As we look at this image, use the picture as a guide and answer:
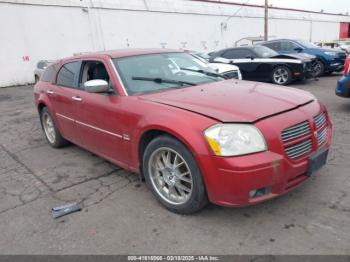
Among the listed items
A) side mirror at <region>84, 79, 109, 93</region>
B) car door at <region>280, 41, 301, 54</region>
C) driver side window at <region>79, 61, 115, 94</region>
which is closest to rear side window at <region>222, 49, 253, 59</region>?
car door at <region>280, 41, 301, 54</region>

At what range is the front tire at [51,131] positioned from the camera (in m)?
5.30

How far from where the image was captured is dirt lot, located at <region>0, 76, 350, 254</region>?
269 centimetres

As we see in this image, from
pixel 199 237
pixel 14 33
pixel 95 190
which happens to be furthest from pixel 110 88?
pixel 14 33

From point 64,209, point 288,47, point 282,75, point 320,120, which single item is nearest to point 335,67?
point 288,47

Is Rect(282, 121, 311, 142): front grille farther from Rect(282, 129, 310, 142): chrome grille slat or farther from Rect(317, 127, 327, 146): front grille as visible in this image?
Rect(317, 127, 327, 146): front grille

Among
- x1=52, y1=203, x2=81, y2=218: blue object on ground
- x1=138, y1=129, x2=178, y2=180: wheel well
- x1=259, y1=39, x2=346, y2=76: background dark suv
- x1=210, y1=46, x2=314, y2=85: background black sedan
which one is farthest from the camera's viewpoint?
x1=259, y1=39, x2=346, y2=76: background dark suv

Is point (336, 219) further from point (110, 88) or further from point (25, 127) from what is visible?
point (25, 127)

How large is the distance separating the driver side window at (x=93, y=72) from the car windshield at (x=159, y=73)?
23 centimetres

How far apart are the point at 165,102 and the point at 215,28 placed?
24991mm

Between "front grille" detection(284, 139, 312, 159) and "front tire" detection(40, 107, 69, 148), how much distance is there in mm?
3819

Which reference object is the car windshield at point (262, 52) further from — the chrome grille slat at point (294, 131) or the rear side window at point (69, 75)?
the chrome grille slat at point (294, 131)

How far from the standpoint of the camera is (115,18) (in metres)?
20.0

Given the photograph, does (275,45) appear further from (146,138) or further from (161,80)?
(146,138)

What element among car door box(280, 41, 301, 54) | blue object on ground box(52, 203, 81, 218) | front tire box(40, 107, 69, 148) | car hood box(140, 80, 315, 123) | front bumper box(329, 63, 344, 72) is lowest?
front bumper box(329, 63, 344, 72)
